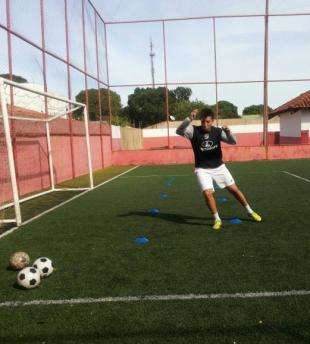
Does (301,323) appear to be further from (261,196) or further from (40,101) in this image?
(40,101)

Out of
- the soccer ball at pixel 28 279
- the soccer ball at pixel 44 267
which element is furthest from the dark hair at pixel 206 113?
the soccer ball at pixel 28 279

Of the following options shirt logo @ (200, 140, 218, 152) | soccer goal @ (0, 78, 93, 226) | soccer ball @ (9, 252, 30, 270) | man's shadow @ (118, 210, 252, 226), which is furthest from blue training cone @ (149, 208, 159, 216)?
soccer ball @ (9, 252, 30, 270)

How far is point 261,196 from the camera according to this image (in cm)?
1118

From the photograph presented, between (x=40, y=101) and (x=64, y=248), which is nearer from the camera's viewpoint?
(x=64, y=248)

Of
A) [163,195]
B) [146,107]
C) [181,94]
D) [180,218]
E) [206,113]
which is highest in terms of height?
[181,94]

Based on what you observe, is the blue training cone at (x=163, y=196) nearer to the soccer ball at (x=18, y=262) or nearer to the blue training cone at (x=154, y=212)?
the blue training cone at (x=154, y=212)

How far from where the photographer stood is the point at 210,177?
25.3 feet

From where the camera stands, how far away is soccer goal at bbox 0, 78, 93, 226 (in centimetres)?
1231

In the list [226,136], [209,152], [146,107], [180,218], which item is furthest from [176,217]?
[146,107]

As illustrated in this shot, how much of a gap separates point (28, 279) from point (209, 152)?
3.84 m

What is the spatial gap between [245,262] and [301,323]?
5.88 feet

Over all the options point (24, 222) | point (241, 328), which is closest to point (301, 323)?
point (241, 328)

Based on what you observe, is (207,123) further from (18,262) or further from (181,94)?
(181,94)

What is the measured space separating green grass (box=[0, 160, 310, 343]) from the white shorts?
0.74m
